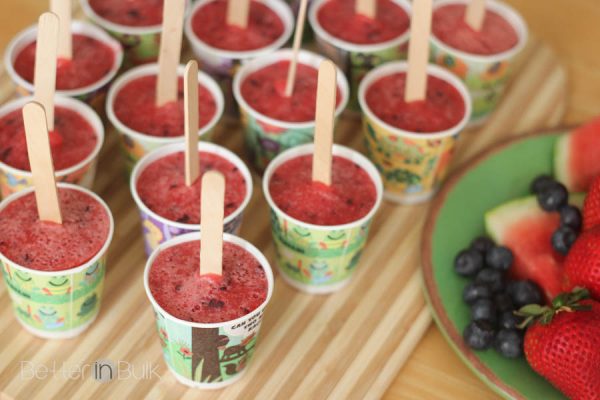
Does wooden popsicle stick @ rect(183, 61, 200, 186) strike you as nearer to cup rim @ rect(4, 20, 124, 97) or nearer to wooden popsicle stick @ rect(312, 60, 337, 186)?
wooden popsicle stick @ rect(312, 60, 337, 186)

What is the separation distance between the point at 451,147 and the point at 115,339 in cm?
78

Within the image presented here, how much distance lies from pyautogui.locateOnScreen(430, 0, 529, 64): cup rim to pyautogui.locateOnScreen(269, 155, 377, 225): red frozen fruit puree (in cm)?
44

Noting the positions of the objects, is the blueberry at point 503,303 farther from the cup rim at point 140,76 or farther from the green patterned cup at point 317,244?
the cup rim at point 140,76

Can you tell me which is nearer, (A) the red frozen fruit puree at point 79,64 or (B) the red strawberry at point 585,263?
(B) the red strawberry at point 585,263

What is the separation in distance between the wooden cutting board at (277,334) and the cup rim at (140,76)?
0.52 feet

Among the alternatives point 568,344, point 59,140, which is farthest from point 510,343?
point 59,140

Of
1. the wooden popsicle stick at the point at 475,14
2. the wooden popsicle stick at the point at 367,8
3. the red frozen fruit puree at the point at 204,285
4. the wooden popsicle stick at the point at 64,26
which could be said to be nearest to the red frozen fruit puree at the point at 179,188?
the red frozen fruit puree at the point at 204,285

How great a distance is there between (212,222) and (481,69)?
89 centimetres

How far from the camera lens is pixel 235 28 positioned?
219 cm

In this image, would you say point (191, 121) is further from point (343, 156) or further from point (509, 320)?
point (509, 320)

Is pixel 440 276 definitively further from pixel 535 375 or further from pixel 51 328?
pixel 51 328

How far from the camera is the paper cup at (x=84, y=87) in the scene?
78.4 inches

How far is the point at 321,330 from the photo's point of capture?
5.91 ft

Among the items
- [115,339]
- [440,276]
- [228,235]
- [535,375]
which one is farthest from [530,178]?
[115,339]
